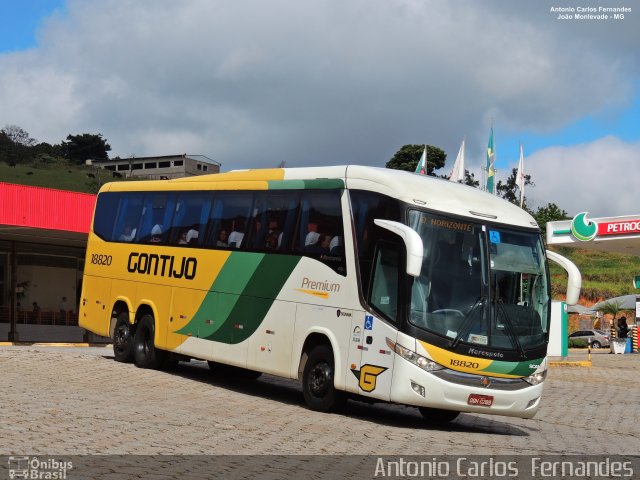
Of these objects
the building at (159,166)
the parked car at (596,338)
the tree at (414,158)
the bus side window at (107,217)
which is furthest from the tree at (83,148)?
the bus side window at (107,217)

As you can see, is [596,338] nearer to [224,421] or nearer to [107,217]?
[107,217]

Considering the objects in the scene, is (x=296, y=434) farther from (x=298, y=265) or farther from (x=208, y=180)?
(x=208, y=180)

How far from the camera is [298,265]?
16.8 m

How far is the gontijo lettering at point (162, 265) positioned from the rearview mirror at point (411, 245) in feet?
19.8

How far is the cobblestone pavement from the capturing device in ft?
36.4

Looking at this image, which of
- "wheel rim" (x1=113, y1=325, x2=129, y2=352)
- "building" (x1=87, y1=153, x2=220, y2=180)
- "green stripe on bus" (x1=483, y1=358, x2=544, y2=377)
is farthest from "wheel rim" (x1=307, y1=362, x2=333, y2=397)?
"building" (x1=87, y1=153, x2=220, y2=180)

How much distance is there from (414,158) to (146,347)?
240ft

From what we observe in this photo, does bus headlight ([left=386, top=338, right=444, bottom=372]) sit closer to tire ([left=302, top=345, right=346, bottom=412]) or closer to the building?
tire ([left=302, top=345, right=346, bottom=412])

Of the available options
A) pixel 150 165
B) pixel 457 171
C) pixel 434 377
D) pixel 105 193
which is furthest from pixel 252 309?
pixel 150 165

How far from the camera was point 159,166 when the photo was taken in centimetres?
12325

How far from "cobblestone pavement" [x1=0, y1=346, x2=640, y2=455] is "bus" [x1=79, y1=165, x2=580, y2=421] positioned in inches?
27.6

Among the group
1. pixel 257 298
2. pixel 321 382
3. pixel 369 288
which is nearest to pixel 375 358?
pixel 369 288

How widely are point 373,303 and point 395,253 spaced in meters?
0.82

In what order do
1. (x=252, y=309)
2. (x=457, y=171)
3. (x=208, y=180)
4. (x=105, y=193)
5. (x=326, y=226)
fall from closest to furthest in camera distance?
(x=326, y=226) < (x=252, y=309) < (x=208, y=180) < (x=105, y=193) < (x=457, y=171)
